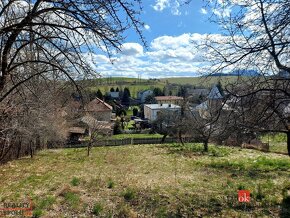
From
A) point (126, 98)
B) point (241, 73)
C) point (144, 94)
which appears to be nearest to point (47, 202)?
point (241, 73)

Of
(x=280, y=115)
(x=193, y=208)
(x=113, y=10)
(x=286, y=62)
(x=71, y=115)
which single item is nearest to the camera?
(x=113, y=10)

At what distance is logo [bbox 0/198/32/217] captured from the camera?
17.8 ft

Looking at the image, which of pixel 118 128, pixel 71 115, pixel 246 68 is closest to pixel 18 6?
pixel 246 68

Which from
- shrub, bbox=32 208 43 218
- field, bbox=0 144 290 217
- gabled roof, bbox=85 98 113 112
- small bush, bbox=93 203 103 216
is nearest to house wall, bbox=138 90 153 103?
gabled roof, bbox=85 98 113 112

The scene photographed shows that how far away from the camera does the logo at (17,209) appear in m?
5.42

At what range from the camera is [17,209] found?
581cm

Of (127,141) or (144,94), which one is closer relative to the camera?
(127,141)

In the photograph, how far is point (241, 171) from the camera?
11297 mm

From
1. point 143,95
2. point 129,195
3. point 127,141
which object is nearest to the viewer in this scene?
point 129,195

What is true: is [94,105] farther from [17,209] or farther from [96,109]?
→ [17,209]

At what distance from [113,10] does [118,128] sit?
38.7 meters

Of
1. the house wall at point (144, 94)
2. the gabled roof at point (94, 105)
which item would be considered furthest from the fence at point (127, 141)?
the house wall at point (144, 94)

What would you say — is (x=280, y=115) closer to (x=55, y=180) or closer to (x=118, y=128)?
(x=55, y=180)

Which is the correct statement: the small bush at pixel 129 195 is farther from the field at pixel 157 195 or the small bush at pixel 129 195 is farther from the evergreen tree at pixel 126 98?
the evergreen tree at pixel 126 98
